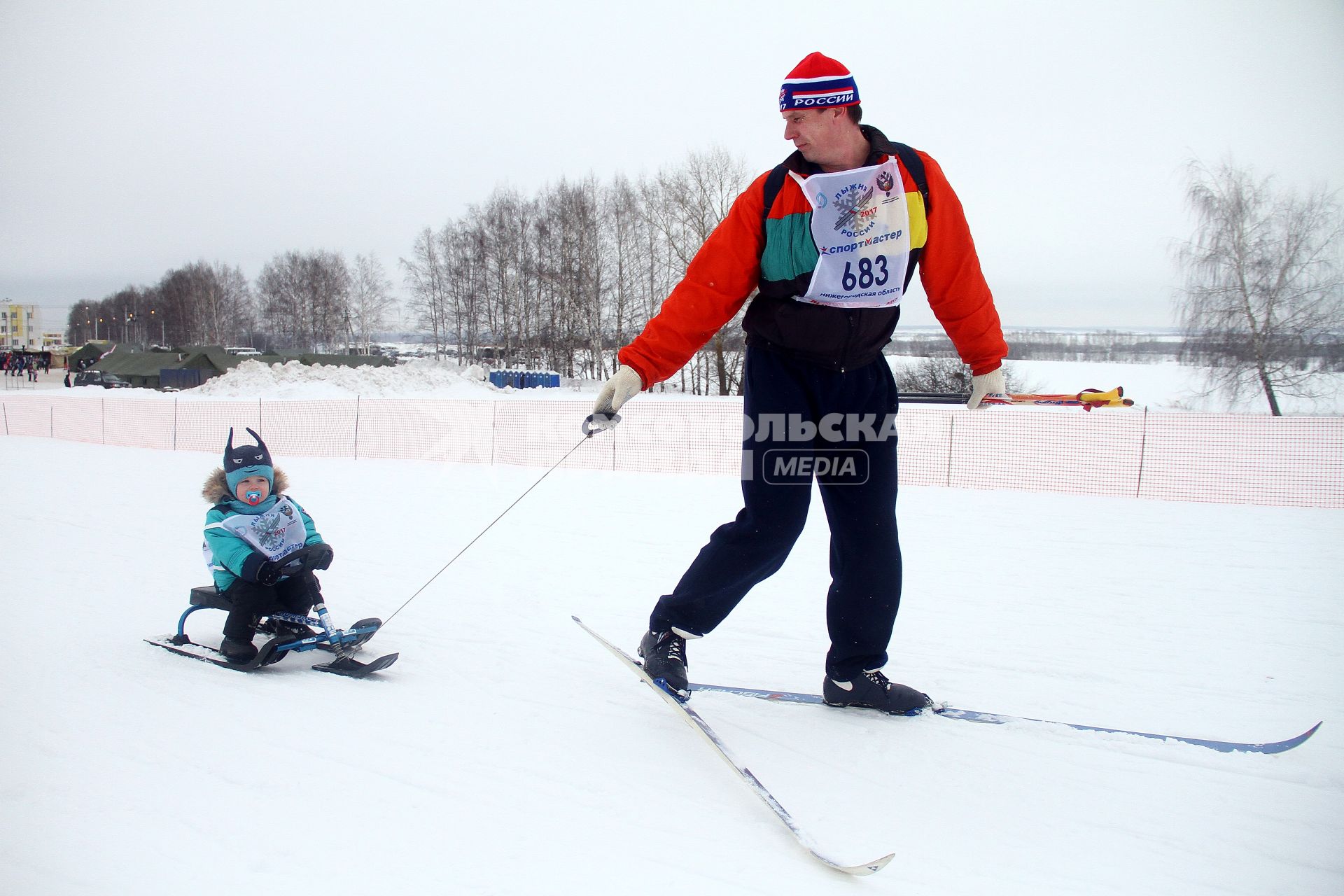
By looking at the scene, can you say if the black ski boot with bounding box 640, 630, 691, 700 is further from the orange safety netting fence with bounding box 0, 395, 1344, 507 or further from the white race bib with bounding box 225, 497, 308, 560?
the orange safety netting fence with bounding box 0, 395, 1344, 507

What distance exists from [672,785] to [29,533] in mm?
5851

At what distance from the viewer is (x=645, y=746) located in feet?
6.44

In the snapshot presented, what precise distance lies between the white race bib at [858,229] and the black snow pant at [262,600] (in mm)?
2424

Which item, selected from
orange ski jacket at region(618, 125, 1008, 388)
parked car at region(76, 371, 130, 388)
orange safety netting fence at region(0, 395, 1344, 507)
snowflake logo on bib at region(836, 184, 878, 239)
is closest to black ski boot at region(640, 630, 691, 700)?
orange ski jacket at region(618, 125, 1008, 388)

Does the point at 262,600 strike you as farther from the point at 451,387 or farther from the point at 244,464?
the point at 451,387

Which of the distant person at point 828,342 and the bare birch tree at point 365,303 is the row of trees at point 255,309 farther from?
the distant person at point 828,342

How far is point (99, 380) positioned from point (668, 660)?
4007cm

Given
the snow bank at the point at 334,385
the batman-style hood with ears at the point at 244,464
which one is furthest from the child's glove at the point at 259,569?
the snow bank at the point at 334,385

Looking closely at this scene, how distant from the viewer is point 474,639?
301cm

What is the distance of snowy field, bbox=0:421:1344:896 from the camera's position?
143cm

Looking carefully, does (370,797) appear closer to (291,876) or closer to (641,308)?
(291,876)

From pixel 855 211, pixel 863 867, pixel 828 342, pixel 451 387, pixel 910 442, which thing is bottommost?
pixel 863 867

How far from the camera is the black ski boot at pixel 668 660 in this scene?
2146 mm

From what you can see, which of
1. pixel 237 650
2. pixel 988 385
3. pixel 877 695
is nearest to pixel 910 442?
pixel 988 385
